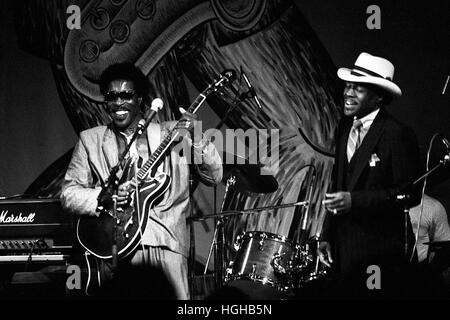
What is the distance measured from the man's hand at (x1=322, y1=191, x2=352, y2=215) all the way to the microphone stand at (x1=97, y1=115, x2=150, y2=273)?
124 cm

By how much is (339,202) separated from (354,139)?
650mm

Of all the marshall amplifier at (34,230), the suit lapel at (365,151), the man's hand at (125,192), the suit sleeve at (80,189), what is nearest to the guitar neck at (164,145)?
the man's hand at (125,192)

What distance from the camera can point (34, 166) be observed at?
662cm

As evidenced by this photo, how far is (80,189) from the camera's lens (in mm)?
4762

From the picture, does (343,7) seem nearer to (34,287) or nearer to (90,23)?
(90,23)

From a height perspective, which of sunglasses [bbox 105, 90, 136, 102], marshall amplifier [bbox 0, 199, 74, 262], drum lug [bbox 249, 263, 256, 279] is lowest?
drum lug [bbox 249, 263, 256, 279]

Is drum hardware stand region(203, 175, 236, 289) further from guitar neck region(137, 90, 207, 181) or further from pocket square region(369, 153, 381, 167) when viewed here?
pocket square region(369, 153, 381, 167)

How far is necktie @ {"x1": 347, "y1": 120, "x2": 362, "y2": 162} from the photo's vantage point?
4641 millimetres

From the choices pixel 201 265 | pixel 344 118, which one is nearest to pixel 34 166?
pixel 201 265

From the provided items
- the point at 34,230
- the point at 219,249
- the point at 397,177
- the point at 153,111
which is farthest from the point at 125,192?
the point at 397,177

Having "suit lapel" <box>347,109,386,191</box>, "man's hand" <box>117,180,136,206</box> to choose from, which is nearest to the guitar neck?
"man's hand" <box>117,180,136,206</box>

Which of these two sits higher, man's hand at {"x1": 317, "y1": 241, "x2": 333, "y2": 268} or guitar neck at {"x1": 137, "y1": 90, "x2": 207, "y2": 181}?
guitar neck at {"x1": 137, "y1": 90, "x2": 207, "y2": 181}

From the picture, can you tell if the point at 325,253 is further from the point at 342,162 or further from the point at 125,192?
the point at 125,192
